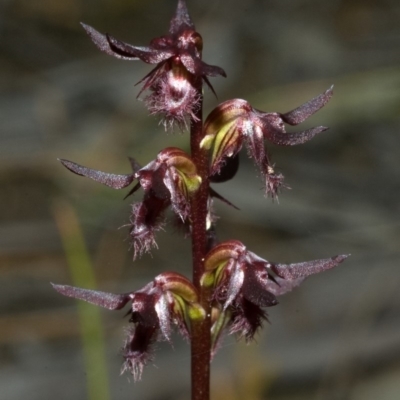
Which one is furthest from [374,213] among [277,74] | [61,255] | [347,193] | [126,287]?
[61,255]

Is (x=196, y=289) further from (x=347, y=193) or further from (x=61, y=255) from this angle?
(x=347, y=193)

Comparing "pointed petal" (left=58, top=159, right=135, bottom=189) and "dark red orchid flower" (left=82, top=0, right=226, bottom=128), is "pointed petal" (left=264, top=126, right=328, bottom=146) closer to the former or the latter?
"dark red orchid flower" (left=82, top=0, right=226, bottom=128)

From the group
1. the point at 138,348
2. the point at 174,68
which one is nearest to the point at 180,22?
the point at 174,68

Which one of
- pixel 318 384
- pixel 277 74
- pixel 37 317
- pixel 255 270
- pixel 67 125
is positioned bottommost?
pixel 255 270

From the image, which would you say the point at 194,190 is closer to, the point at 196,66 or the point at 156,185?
the point at 156,185

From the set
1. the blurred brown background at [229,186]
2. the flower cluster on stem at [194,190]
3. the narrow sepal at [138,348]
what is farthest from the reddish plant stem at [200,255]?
the blurred brown background at [229,186]

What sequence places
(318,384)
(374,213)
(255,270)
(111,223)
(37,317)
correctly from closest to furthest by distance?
(255,270) → (318,384) → (37,317) → (111,223) → (374,213)
